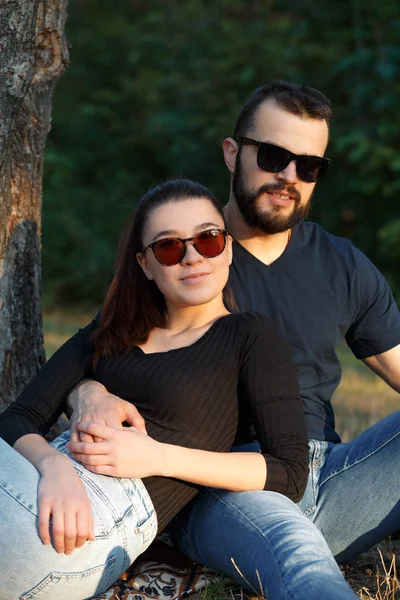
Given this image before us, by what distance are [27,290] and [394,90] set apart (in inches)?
410

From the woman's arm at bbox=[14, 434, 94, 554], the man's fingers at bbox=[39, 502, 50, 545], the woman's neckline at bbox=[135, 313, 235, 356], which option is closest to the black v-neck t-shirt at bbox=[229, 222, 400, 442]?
the woman's neckline at bbox=[135, 313, 235, 356]

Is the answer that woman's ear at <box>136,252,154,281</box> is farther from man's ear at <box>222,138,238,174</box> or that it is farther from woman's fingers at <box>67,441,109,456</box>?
man's ear at <box>222,138,238,174</box>

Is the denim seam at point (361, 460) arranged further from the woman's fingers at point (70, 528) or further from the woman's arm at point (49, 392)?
the woman's fingers at point (70, 528)

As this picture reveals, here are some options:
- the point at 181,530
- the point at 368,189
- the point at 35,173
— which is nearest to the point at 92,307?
the point at 368,189

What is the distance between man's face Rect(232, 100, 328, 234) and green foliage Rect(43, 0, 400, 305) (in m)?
9.65

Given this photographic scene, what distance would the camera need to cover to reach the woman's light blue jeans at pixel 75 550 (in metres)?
2.70

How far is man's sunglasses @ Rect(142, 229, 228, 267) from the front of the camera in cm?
312

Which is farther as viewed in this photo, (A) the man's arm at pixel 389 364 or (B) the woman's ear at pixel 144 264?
(A) the man's arm at pixel 389 364

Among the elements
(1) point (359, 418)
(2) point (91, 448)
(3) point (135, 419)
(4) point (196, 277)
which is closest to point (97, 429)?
(2) point (91, 448)

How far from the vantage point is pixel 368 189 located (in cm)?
1357

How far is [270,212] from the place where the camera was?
368 centimetres

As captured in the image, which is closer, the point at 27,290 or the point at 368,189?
the point at 27,290

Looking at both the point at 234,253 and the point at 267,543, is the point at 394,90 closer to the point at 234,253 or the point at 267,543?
the point at 234,253

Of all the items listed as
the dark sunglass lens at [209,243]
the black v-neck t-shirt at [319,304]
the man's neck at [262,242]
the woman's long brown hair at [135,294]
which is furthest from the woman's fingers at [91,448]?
the man's neck at [262,242]
